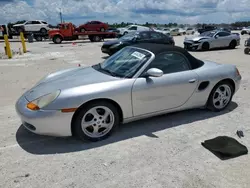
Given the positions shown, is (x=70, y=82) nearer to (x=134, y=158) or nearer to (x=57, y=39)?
(x=134, y=158)

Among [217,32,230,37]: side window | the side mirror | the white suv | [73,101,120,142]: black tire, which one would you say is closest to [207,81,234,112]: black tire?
the side mirror

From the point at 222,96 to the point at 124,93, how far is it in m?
2.15

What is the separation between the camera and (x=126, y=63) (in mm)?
3693

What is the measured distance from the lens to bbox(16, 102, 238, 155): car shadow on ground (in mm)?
3086

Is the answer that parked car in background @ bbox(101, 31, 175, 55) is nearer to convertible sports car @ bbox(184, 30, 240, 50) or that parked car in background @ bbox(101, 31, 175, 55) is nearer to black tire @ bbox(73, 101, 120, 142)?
convertible sports car @ bbox(184, 30, 240, 50)

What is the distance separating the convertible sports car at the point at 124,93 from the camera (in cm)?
297

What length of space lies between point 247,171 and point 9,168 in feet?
9.37

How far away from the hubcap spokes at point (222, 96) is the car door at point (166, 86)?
0.68 meters

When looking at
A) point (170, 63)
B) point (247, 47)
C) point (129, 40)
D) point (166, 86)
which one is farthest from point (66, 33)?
point (166, 86)

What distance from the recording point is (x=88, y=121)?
3156 mm

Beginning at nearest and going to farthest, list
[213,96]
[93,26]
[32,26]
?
1. [213,96]
2. [93,26]
3. [32,26]

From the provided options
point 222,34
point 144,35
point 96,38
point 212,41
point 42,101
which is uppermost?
point 144,35

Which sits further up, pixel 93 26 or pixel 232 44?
pixel 93 26

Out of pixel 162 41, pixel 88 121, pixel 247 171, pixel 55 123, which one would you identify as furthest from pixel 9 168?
pixel 162 41
